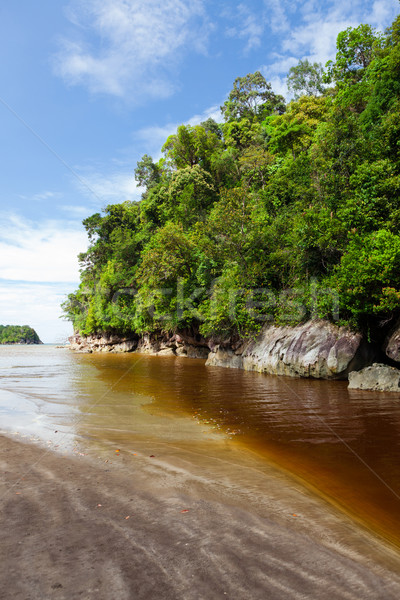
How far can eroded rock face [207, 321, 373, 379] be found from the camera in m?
13.2

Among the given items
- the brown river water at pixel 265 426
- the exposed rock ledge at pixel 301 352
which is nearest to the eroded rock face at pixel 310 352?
the exposed rock ledge at pixel 301 352

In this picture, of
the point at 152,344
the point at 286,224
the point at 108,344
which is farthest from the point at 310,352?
the point at 108,344

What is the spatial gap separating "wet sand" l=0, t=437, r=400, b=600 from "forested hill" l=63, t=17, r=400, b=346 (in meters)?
10.8

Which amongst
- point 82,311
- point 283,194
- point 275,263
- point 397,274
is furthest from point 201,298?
point 82,311

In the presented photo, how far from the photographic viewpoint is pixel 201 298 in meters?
28.8

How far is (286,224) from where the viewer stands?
74.6 feet

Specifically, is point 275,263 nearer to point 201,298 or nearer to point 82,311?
point 201,298

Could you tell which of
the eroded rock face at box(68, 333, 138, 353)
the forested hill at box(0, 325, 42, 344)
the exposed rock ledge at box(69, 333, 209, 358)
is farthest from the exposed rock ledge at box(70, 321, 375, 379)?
the forested hill at box(0, 325, 42, 344)

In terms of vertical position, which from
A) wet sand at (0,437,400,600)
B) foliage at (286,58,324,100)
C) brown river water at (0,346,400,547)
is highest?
foliage at (286,58,324,100)

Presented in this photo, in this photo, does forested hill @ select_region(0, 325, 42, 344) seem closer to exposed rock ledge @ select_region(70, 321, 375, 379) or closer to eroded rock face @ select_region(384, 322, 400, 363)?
exposed rock ledge @ select_region(70, 321, 375, 379)

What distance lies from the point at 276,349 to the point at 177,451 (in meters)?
12.6

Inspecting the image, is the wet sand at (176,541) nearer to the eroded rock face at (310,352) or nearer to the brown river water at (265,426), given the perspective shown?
the brown river water at (265,426)

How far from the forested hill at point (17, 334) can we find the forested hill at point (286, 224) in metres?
121

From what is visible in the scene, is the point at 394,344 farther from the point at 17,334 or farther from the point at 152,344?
the point at 17,334
